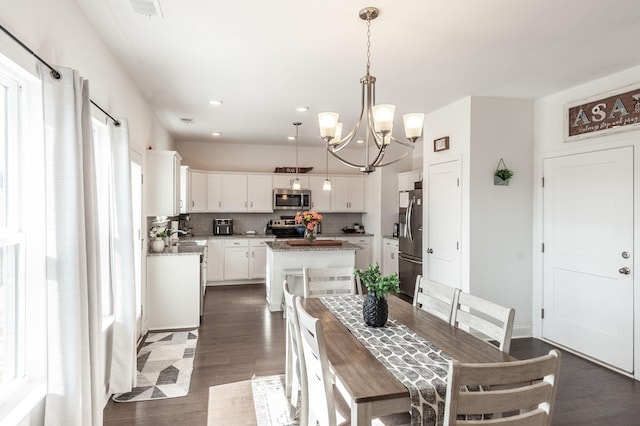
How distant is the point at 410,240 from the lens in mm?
5531

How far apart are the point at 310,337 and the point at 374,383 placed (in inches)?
13.5

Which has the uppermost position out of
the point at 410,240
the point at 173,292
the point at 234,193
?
the point at 234,193

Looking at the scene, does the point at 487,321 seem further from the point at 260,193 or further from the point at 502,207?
the point at 260,193

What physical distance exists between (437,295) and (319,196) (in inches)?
195

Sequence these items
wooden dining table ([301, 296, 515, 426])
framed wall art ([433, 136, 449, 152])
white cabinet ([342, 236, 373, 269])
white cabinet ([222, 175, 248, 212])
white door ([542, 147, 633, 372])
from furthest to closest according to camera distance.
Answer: white cabinet ([342, 236, 373, 269])
white cabinet ([222, 175, 248, 212])
framed wall art ([433, 136, 449, 152])
white door ([542, 147, 633, 372])
wooden dining table ([301, 296, 515, 426])

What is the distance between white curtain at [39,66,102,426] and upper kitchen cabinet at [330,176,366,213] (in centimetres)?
575

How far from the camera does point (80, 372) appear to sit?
5.72 ft

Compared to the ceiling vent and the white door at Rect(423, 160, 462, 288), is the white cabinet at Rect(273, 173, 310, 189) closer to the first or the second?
the white door at Rect(423, 160, 462, 288)

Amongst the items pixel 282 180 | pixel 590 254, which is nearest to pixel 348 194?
pixel 282 180

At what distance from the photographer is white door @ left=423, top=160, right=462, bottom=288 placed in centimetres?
420

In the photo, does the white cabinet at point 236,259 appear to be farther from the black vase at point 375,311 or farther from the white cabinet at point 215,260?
the black vase at point 375,311

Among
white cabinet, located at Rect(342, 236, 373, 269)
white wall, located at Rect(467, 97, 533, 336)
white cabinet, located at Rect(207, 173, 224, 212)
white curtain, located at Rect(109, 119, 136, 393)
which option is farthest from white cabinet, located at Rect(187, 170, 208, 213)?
white wall, located at Rect(467, 97, 533, 336)

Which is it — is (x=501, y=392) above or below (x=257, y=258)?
above

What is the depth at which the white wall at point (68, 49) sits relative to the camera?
155 cm
